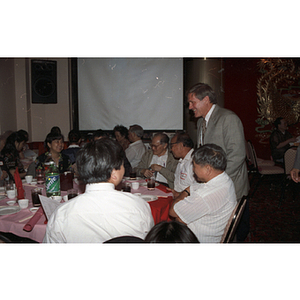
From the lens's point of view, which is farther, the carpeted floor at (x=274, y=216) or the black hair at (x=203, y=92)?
the carpeted floor at (x=274, y=216)

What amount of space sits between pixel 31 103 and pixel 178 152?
492 centimetres

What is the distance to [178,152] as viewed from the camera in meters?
2.84

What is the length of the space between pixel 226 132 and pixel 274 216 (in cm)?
226

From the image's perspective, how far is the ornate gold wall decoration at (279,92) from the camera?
6.80 m

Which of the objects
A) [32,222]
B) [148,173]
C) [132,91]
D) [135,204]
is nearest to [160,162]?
[148,173]

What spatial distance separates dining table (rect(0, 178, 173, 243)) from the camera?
1796 mm

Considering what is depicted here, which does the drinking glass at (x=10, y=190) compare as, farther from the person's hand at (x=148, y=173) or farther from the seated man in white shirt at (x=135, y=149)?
the seated man in white shirt at (x=135, y=149)

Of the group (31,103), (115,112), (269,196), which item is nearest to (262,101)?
(269,196)

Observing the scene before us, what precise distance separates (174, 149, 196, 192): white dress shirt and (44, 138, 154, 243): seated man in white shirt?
1361 millimetres

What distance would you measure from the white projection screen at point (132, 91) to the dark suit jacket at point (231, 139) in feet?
13.1

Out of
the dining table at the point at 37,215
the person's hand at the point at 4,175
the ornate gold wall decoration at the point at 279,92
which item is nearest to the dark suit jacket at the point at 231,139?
the dining table at the point at 37,215

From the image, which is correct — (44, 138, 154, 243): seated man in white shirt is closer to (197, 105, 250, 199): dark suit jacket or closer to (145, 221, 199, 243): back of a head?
(145, 221, 199, 243): back of a head

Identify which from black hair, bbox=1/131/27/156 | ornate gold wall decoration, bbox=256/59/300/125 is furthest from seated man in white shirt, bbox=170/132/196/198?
ornate gold wall decoration, bbox=256/59/300/125

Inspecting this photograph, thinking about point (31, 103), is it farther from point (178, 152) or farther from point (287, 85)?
point (287, 85)
